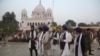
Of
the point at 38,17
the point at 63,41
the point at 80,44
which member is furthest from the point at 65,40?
the point at 38,17

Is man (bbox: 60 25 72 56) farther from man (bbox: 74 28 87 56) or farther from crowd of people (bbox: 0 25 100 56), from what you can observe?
man (bbox: 74 28 87 56)

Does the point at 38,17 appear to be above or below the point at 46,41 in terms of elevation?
above

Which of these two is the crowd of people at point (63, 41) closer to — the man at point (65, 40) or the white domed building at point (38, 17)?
the man at point (65, 40)

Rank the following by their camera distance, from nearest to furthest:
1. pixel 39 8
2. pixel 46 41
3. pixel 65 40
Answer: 1. pixel 65 40
2. pixel 46 41
3. pixel 39 8

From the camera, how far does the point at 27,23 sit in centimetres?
5153

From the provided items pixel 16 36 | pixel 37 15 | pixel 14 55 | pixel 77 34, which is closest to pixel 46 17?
pixel 37 15

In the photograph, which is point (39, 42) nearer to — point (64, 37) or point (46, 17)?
point (64, 37)

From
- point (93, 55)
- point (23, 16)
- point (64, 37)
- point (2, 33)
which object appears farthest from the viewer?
point (23, 16)

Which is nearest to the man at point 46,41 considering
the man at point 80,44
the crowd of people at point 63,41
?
the crowd of people at point 63,41

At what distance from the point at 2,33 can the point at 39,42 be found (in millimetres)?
7919

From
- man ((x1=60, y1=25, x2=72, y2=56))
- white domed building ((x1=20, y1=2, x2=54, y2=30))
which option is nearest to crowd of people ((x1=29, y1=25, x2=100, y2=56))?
man ((x1=60, y1=25, x2=72, y2=56))

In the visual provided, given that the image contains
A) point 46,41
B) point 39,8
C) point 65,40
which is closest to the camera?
point 65,40

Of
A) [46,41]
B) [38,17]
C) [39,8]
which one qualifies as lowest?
[46,41]

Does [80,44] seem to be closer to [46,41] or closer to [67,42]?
[67,42]
